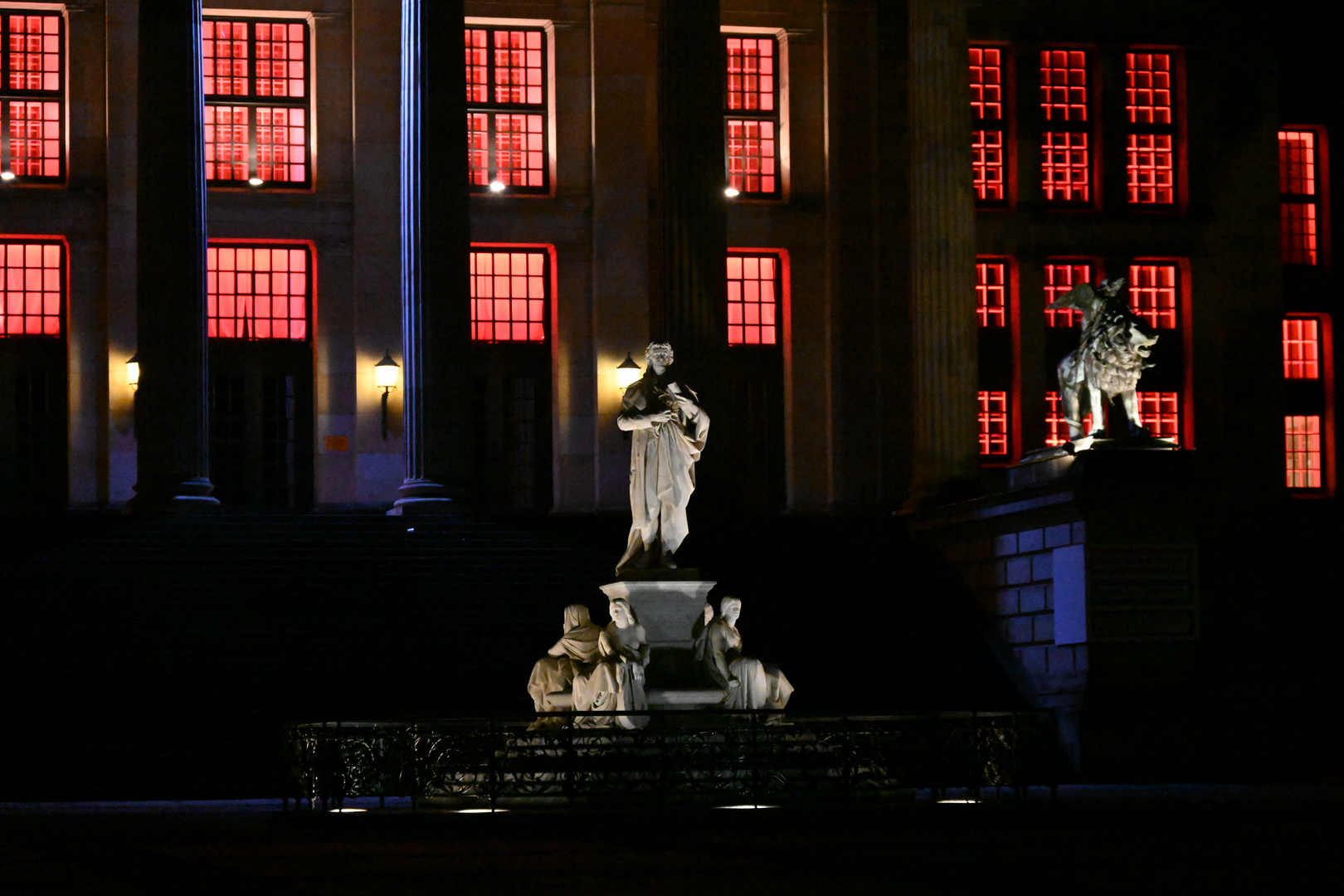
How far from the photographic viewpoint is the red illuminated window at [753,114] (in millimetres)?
41812

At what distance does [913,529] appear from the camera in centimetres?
3356

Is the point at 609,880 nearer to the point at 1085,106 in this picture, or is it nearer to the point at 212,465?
the point at 212,465

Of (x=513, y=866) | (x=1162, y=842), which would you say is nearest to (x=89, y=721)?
(x=513, y=866)

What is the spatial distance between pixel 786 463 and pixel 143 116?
14636mm

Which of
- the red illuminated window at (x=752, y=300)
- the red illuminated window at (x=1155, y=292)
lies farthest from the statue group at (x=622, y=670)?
the red illuminated window at (x=1155, y=292)

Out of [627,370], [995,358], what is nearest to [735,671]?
[627,370]

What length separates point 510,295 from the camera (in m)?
40.7

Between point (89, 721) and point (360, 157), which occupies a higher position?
point (360, 157)

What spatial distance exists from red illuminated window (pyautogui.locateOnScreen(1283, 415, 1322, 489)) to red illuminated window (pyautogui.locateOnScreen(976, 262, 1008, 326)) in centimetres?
654

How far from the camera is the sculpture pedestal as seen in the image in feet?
63.0

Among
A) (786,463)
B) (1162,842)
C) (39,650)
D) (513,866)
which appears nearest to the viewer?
(513,866)

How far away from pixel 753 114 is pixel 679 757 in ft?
85.7

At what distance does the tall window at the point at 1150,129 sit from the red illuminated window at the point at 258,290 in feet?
54.8

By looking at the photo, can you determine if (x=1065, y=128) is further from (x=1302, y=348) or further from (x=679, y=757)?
(x=679, y=757)
